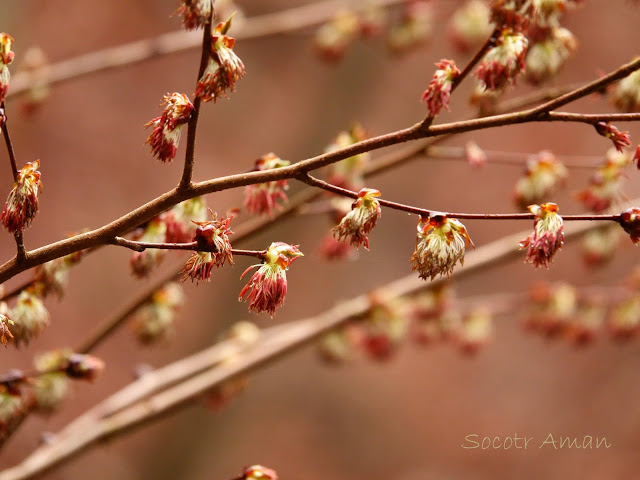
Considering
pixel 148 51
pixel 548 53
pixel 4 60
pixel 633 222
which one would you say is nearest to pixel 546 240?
pixel 633 222

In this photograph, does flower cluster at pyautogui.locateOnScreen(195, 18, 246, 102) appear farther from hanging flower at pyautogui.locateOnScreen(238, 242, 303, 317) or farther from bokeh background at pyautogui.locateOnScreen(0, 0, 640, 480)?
bokeh background at pyautogui.locateOnScreen(0, 0, 640, 480)

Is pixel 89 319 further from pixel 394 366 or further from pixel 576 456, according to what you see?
pixel 576 456

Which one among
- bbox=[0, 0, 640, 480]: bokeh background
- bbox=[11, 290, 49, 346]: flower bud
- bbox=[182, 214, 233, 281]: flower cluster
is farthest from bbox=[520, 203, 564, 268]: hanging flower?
bbox=[0, 0, 640, 480]: bokeh background

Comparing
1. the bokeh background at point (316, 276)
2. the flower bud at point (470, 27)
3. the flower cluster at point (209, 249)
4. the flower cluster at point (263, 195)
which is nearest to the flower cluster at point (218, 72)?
the flower cluster at point (209, 249)

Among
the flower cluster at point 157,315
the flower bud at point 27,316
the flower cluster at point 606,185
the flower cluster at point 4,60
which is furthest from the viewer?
the flower cluster at point 157,315

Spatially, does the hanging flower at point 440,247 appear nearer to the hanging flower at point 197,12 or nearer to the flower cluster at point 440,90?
the flower cluster at point 440,90

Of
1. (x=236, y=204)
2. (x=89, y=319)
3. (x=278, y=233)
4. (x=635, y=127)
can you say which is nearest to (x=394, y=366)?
(x=278, y=233)
